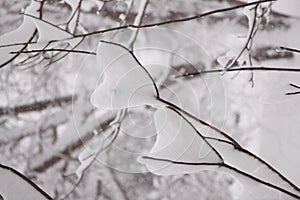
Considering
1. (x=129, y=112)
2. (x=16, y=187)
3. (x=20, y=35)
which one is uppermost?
(x=20, y=35)

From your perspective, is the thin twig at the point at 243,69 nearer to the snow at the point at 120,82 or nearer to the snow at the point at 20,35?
the snow at the point at 120,82

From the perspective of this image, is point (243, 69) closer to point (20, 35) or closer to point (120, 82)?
point (120, 82)

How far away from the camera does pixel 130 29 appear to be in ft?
2.98

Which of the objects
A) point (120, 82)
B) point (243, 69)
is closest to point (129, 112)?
point (120, 82)

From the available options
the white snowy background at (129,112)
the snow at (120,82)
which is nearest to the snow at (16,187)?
the white snowy background at (129,112)

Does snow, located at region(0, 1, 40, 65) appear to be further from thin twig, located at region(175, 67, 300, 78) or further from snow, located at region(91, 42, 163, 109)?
thin twig, located at region(175, 67, 300, 78)

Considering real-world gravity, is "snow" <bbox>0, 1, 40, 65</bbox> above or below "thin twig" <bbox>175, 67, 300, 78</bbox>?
above

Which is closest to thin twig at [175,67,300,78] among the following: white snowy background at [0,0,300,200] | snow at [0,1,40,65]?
white snowy background at [0,0,300,200]

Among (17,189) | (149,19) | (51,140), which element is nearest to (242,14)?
(149,19)

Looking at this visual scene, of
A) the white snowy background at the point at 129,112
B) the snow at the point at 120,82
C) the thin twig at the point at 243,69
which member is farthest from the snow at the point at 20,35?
the thin twig at the point at 243,69

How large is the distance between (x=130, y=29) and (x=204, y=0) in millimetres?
154

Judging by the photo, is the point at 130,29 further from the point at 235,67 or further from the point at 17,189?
the point at 17,189

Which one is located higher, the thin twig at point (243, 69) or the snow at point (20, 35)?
the snow at point (20, 35)

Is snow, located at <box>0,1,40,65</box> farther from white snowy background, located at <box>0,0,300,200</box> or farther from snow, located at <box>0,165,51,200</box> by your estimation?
snow, located at <box>0,165,51,200</box>
